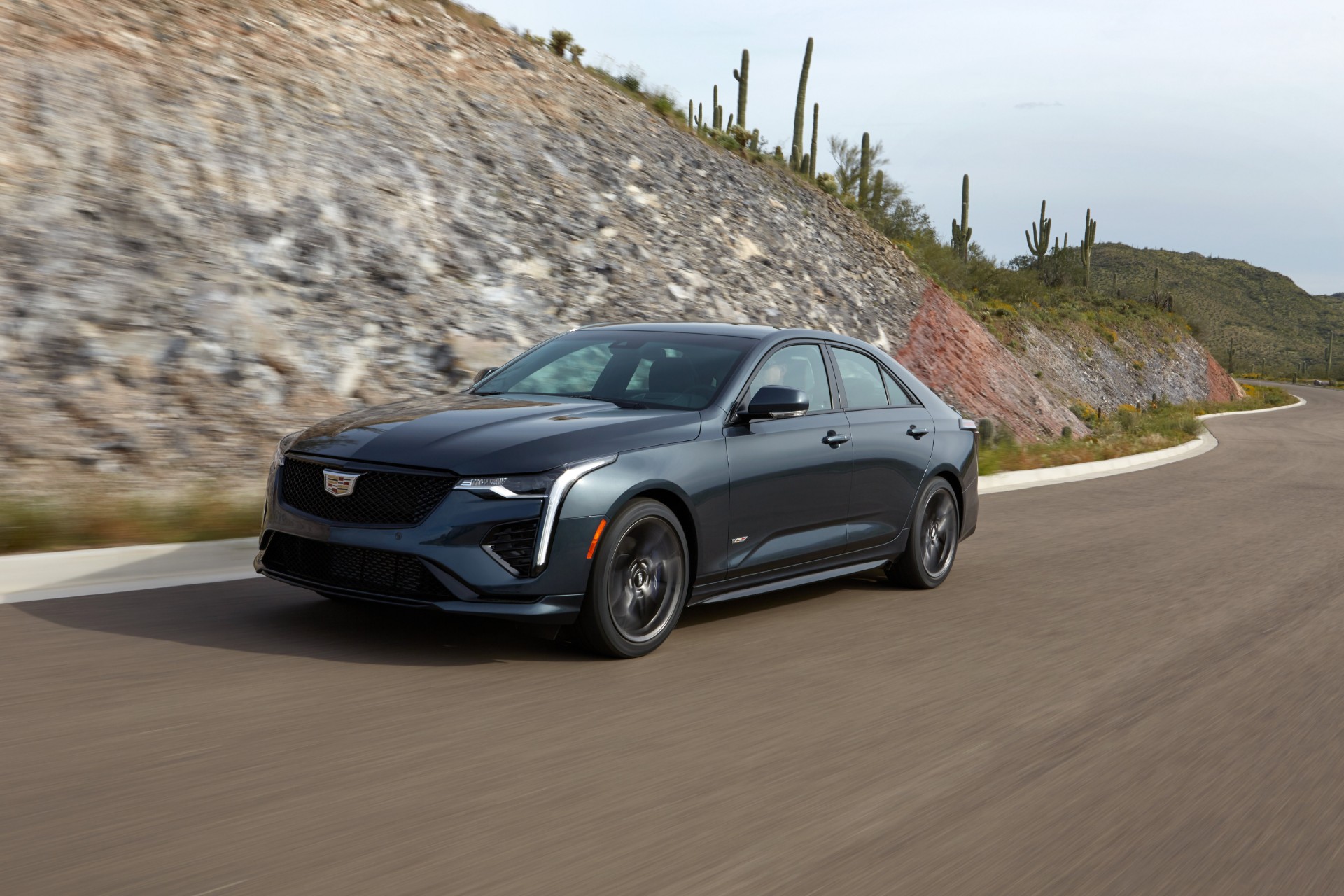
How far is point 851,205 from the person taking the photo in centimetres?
3541

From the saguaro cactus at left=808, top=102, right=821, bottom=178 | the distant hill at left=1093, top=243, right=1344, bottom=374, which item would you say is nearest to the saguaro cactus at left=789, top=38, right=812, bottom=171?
the saguaro cactus at left=808, top=102, right=821, bottom=178

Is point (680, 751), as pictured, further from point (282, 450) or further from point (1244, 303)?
point (1244, 303)

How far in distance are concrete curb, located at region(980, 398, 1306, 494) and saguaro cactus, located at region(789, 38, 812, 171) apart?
1380cm

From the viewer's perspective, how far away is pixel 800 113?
128 ft

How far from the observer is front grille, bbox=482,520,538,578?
5.68 m

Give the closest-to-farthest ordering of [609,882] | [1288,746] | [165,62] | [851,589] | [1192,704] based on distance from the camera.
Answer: [609,882], [1288,746], [1192,704], [851,589], [165,62]

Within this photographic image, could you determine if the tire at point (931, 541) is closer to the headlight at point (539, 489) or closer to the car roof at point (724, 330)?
the car roof at point (724, 330)

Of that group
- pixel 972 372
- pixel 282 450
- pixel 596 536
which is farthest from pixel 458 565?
pixel 972 372

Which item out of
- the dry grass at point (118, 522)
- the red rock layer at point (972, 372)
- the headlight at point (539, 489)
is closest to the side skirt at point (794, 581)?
the headlight at point (539, 489)

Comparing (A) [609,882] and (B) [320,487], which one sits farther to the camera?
(B) [320,487]

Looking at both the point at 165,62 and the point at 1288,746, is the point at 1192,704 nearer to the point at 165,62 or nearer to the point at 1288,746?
the point at 1288,746

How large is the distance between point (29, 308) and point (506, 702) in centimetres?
918

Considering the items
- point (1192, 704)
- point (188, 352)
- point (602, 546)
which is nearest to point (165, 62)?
point (188, 352)

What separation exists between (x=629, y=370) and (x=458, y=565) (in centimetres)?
195
